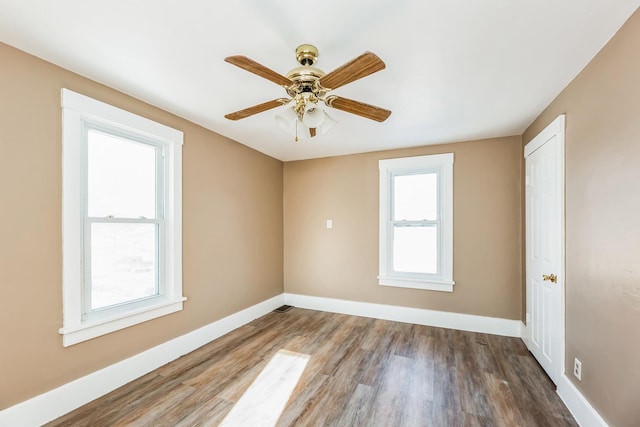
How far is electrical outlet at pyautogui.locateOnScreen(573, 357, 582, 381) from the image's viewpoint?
74.0 inches

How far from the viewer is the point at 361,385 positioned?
2305 mm

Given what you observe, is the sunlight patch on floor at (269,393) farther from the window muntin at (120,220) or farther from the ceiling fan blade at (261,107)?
the ceiling fan blade at (261,107)

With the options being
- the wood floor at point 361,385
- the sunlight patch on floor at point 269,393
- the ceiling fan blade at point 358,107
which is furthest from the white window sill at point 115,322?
the ceiling fan blade at point 358,107

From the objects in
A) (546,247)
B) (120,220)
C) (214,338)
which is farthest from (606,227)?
(214,338)

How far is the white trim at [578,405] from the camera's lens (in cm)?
168

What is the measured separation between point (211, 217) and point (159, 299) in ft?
3.21

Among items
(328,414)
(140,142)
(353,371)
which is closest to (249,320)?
(353,371)

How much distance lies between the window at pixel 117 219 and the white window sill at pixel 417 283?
8.45ft

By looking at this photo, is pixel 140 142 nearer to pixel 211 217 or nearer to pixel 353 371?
pixel 211 217

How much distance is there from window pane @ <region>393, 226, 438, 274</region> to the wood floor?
839 mm

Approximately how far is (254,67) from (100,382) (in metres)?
2.50

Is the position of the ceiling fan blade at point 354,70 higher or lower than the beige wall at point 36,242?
higher

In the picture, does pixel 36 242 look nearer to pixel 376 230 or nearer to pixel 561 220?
pixel 376 230

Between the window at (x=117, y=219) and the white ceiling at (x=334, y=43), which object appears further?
the window at (x=117, y=219)
